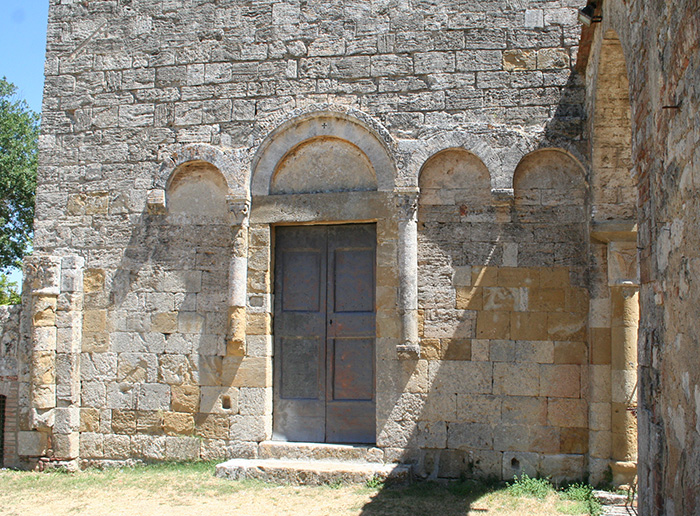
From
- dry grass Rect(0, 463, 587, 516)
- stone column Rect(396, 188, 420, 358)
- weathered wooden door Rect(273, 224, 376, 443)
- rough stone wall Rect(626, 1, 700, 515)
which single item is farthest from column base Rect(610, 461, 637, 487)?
weathered wooden door Rect(273, 224, 376, 443)

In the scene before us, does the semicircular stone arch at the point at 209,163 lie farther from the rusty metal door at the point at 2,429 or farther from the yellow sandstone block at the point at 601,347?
the yellow sandstone block at the point at 601,347

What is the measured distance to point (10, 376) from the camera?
6.82m

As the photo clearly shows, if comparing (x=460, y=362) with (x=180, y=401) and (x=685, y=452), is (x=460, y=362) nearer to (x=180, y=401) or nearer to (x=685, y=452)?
(x=180, y=401)

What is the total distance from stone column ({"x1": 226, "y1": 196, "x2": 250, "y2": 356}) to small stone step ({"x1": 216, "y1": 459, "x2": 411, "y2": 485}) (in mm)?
1066

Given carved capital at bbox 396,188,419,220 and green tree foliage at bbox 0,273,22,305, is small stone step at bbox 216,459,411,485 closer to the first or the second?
carved capital at bbox 396,188,419,220

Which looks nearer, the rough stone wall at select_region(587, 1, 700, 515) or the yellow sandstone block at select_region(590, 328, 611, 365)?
the rough stone wall at select_region(587, 1, 700, 515)

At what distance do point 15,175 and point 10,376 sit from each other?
346 inches

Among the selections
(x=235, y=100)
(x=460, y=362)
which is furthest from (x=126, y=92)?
(x=460, y=362)

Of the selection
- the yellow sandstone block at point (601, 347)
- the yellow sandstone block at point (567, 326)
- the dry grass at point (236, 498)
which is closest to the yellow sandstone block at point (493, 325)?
the yellow sandstone block at point (567, 326)

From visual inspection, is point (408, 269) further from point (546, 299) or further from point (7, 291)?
point (7, 291)

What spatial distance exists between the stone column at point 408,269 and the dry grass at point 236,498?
1258 mm

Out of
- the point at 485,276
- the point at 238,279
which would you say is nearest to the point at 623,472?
the point at 485,276

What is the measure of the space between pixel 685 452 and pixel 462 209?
11.6ft

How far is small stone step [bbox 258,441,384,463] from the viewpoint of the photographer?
20.1ft
